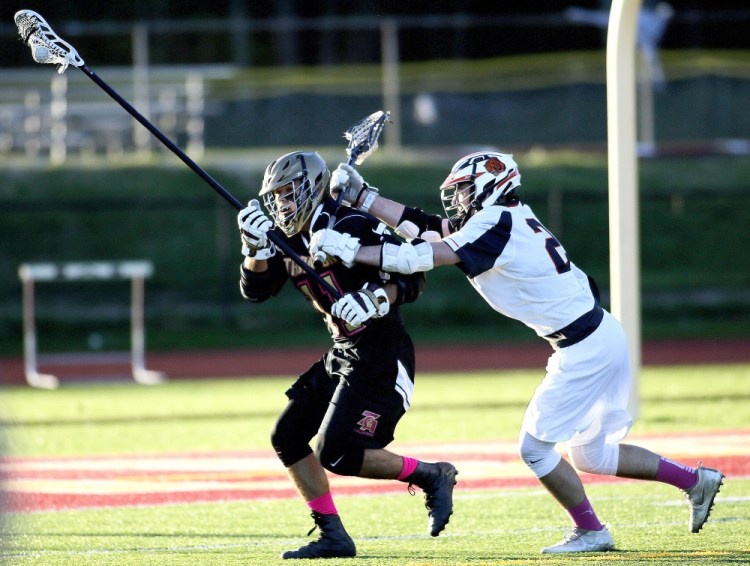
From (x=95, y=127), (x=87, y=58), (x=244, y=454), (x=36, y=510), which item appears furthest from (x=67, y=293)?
(x=36, y=510)

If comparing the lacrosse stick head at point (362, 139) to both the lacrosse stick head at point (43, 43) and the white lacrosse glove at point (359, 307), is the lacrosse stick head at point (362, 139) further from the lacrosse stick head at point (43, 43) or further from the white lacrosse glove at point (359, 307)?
the lacrosse stick head at point (43, 43)

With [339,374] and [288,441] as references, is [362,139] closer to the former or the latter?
[339,374]

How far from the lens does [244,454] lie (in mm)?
10289

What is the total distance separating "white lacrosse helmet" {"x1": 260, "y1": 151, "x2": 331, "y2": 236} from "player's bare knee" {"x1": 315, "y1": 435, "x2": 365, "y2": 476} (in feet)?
3.54

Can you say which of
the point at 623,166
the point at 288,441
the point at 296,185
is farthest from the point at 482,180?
the point at 623,166

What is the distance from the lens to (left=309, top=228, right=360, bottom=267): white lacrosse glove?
20.0ft

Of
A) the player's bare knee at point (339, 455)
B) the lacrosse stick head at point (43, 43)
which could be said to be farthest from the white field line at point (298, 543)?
the lacrosse stick head at point (43, 43)

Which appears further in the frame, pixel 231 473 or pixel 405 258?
pixel 231 473

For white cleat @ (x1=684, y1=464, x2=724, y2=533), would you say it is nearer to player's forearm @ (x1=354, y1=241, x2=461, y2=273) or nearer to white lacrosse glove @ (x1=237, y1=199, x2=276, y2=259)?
player's forearm @ (x1=354, y1=241, x2=461, y2=273)

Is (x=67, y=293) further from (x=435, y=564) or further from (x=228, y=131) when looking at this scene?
(x=435, y=564)

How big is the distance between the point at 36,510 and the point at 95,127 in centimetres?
1584

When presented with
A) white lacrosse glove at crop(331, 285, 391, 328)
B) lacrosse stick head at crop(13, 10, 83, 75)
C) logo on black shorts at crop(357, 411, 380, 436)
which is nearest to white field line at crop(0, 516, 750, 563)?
logo on black shorts at crop(357, 411, 380, 436)

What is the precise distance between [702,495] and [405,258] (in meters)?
1.95

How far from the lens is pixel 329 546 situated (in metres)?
6.29
